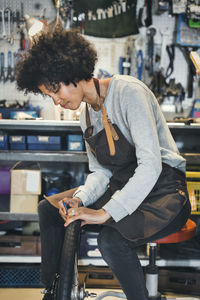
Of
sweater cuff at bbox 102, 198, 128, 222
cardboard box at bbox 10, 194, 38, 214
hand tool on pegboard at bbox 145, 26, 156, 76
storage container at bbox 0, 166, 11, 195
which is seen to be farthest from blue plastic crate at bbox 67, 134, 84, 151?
hand tool on pegboard at bbox 145, 26, 156, 76

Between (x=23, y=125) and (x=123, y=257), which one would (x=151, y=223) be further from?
(x=23, y=125)

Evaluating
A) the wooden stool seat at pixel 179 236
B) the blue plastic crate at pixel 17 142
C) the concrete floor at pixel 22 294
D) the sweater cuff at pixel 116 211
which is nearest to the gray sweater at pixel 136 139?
the sweater cuff at pixel 116 211

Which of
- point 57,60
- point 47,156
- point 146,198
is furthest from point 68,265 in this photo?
point 47,156

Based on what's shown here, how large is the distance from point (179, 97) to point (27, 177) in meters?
1.57

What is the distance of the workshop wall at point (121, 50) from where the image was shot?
279cm

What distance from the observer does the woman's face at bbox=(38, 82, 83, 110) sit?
49.7 inches

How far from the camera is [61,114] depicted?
2.42 meters

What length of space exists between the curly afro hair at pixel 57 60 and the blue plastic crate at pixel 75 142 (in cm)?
81

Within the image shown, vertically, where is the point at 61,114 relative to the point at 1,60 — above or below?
below

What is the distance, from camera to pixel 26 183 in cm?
205

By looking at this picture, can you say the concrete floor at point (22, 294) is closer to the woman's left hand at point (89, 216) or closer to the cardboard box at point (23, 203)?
the cardboard box at point (23, 203)

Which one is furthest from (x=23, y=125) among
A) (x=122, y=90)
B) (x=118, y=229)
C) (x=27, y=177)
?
(x=118, y=229)

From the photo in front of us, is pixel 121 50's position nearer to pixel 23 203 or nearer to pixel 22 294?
pixel 23 203

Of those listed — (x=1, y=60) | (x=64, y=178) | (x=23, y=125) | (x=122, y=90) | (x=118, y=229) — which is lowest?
(x=64, y=178)
